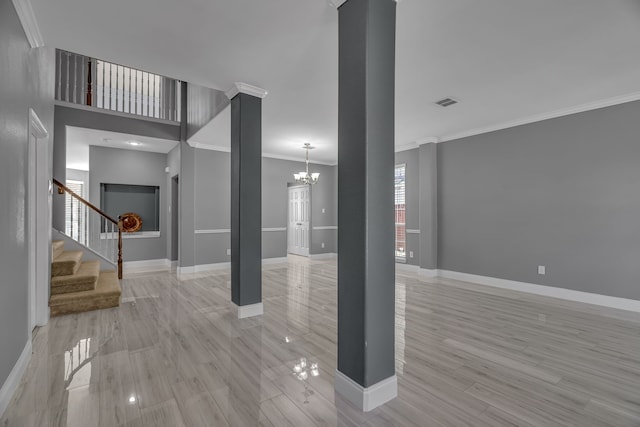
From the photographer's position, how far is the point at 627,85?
363cm

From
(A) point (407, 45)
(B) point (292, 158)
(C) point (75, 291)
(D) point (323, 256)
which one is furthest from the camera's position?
(D) point (323, 256)

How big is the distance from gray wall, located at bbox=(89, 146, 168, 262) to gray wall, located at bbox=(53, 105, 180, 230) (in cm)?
131

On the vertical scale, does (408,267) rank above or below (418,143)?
below

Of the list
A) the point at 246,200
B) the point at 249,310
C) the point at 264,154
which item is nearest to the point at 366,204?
the point at 246,200

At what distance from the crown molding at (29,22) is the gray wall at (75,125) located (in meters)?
3.13

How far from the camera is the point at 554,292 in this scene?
4496mm

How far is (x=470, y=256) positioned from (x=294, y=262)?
4.15 metres

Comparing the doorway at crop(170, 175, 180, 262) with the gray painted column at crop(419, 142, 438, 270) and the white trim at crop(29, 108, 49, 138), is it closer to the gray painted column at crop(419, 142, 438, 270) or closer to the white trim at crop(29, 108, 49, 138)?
the white trim at crop(29, 108, 49, 138)

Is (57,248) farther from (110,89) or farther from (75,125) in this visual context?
(110,89)

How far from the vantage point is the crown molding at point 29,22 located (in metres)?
2.15

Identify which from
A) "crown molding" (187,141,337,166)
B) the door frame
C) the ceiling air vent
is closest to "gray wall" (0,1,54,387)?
the door frame

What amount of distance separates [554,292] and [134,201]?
8.56 metres

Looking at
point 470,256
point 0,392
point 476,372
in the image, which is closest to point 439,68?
point 476,372

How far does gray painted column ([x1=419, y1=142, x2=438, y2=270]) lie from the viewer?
6016 mm
